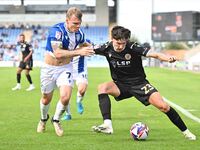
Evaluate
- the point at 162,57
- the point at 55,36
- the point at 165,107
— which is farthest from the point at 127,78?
the point at 55,36

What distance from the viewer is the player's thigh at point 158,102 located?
27.7 ft

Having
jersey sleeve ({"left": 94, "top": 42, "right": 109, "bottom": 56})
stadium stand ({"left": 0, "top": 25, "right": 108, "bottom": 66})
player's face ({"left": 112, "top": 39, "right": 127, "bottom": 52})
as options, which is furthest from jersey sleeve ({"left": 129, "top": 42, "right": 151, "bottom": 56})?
stadium stand ({"left": 0, "top": 25, "right": 108, "bottom": 66})

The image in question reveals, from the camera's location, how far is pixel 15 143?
818 centimetres

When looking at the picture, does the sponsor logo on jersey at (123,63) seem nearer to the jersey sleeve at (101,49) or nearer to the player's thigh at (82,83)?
the jersey sleeve at (101,49)

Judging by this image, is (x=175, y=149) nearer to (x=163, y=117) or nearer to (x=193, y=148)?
(x=193, y=148)

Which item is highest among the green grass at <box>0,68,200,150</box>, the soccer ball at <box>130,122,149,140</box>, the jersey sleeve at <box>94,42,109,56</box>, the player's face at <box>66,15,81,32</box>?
the player's face at <box>66,15,81,32</box>

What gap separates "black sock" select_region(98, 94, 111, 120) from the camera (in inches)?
346

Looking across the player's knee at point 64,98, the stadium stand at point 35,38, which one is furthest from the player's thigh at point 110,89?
the stadium stand at point 35,38

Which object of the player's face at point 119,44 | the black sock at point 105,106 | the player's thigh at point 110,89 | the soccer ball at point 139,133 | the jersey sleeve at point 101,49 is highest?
the player's face at point 119,44

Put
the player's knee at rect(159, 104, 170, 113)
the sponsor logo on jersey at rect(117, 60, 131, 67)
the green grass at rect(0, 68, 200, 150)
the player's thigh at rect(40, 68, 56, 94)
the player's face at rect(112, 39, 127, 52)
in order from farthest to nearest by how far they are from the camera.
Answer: the player's thigh at rect(40, 68, 56, 94)
the sponsor logo on jersey at rect(117, 60, 131, 67)
the player's knee at rect(159, 104, 170, 113)
the player's face at rect(112, 39, 127, 52)
the green grass at rect(0, 68, 200, 150)

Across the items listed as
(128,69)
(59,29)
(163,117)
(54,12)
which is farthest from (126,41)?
(54,12)

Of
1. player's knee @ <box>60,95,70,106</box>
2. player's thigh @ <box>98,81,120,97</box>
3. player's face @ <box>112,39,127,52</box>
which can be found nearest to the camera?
player's face @ <box>112,39,127,52</box>

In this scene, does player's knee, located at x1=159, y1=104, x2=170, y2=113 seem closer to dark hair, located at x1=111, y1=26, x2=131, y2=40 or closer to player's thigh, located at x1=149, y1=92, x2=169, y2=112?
player's thigh, located at x1=149, y1=92, x2=169, y2=112

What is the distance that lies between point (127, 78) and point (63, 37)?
1.25 m
